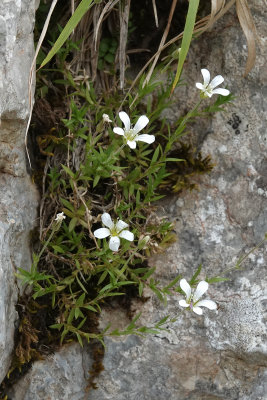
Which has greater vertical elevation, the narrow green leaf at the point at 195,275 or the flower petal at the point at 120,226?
the flower petal at the point at 120,226

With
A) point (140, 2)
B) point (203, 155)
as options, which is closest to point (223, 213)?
point (203, 155)

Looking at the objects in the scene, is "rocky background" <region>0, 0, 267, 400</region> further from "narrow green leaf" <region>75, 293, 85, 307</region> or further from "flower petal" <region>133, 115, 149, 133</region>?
"flower petal" <region>133, 115, 149, 133</region>

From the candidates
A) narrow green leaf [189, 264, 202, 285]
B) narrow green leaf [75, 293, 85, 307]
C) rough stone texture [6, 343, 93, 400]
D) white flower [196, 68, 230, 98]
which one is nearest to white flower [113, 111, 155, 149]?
white flower [196, 68, 230, 98]

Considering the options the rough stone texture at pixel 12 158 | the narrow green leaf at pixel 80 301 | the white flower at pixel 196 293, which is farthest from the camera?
the narrow green leaf at pixel 80 301

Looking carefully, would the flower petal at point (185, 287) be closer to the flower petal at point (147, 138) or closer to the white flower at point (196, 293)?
the white flower at point (196, 293)

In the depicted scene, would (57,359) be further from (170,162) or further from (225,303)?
(170,162)

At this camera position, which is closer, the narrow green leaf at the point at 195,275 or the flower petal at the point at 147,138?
the flower petal at the point at 147,138

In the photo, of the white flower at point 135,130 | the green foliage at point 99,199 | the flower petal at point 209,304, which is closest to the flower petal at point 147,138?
the white flower at point 135,130

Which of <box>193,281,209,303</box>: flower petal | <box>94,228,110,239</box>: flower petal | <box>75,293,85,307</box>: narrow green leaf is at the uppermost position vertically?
<box>94,228,110,239</box>: flower petal
